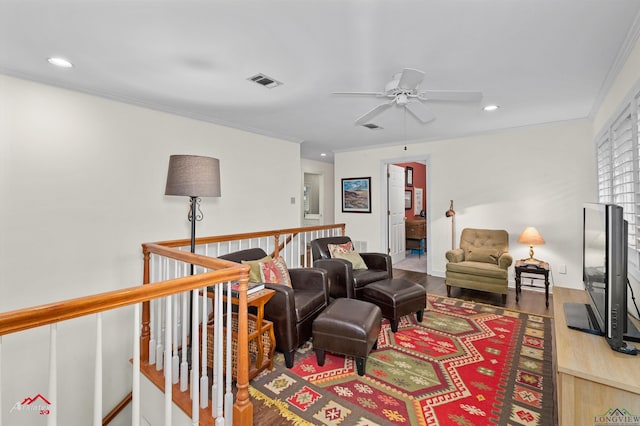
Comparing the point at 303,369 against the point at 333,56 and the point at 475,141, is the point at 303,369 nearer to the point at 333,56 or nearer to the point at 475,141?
the point at 333,56

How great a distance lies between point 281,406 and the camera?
199 centimetres

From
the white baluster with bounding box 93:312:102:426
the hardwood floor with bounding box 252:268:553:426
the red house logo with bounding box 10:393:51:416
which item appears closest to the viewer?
the white baluster with bounding box 93:312:102:426

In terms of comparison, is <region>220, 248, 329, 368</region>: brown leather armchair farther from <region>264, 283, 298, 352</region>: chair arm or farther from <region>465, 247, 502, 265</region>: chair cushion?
<region>465, 247, 502, 265</region>: chair cushion

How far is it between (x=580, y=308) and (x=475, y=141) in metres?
3.27

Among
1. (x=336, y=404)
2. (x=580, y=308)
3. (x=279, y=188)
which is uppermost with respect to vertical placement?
(x=279, y=188)

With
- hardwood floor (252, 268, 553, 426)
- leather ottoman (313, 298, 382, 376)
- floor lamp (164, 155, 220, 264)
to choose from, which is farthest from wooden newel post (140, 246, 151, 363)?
→ hardwood floor (252, 268, 553, 426)

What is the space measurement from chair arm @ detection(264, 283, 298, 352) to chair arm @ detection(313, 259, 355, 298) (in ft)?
3.01

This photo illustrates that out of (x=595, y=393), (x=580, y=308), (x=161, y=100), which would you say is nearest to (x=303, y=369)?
(x=595, y=393)

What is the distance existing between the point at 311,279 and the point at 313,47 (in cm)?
203

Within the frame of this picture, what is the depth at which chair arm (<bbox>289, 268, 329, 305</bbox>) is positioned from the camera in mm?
2945

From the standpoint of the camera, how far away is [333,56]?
232 cm

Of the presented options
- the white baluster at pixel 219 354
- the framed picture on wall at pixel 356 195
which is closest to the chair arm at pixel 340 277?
the white baluster at pixel 219 354

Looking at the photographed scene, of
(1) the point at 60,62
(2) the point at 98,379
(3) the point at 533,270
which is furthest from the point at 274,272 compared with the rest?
(3) the point at 533,270

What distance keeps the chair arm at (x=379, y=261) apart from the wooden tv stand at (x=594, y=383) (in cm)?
224
